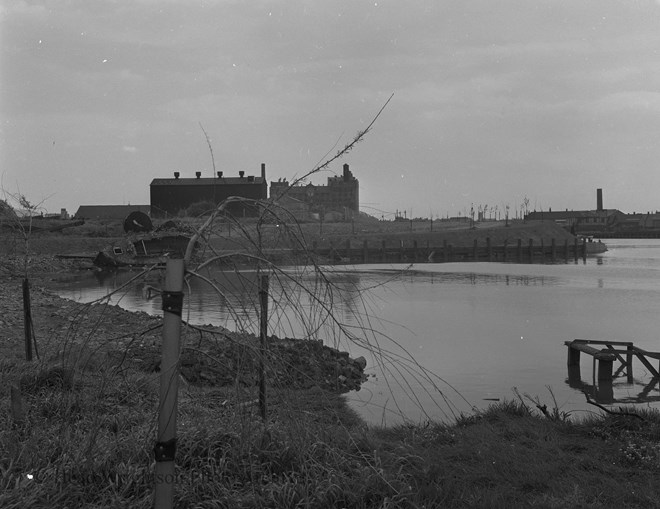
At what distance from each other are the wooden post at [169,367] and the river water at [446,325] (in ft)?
1.30

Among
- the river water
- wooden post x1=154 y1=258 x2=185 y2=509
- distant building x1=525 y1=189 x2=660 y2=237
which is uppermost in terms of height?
distant building x1=525 y1=189 x2=660 y2=237

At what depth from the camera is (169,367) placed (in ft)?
10.6

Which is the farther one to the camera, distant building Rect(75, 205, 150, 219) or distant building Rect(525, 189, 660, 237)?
distant building Rect(525, 189, 660, 237)

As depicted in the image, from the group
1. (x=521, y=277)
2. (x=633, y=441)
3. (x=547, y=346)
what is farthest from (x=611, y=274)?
(x=633, y=441)

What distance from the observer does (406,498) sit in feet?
14.8

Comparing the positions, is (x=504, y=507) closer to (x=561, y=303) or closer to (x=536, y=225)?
(x=561, y=303)

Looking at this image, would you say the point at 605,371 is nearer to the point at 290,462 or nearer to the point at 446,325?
the point at 290,462

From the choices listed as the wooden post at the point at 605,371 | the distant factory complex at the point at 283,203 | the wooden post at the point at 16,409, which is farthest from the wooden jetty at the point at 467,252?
the wooden post at the point at 16,409

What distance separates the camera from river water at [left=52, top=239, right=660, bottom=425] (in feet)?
15.6

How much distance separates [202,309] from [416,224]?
9755cm

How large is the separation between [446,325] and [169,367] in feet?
64.1

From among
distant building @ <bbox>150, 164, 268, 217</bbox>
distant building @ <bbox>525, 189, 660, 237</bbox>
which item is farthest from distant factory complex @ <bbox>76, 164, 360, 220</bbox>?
distant building @ <bbox>525, 189, 660, 237</bbox>

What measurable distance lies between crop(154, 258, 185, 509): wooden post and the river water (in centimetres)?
40

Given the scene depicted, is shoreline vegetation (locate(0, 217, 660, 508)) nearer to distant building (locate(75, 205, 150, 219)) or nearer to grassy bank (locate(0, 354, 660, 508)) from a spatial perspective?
grassy bank (locate(0, 354, 660, 508))
